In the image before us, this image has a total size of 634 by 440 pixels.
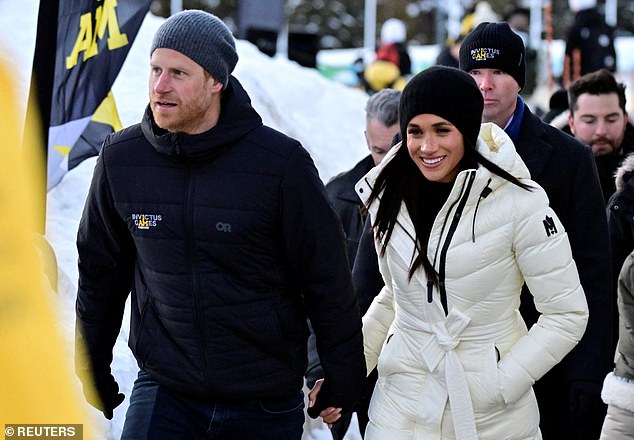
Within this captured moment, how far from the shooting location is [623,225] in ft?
17.0

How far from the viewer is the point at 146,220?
12.5ft

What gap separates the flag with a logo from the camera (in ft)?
17.9

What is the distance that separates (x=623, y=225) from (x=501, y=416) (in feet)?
5.27

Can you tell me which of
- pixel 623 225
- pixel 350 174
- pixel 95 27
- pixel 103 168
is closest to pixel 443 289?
pixel 103 168

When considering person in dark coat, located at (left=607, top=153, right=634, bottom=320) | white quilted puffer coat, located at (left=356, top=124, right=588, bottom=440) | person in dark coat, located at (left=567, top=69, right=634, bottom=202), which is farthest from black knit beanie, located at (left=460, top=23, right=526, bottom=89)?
person in dark coat, located at (left=567, top=69, right=634, bottom=202)

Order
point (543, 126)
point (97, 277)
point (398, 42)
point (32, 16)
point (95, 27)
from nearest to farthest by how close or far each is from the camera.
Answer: point (97, 277)
point (543, 126)
point (95, 27)
point (32, 16)
point (398, 42)

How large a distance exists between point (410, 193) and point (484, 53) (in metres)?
1.10

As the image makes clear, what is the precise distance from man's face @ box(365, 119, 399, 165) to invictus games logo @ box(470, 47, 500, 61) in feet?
2.51

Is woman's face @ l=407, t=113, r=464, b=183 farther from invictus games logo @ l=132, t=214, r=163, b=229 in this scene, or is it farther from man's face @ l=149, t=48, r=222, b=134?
invictus games logo @ l=132, t=214, r=163, b=229

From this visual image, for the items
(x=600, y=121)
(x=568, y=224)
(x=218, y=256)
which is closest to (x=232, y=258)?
(x=218, y=256)

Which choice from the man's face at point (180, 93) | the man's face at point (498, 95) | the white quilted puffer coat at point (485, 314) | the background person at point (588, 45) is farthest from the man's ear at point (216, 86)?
the background person at point (588, 45)

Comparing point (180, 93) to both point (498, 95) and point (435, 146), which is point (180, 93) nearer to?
point (435, 146)

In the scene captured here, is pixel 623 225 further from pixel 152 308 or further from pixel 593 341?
pixel 152 308
